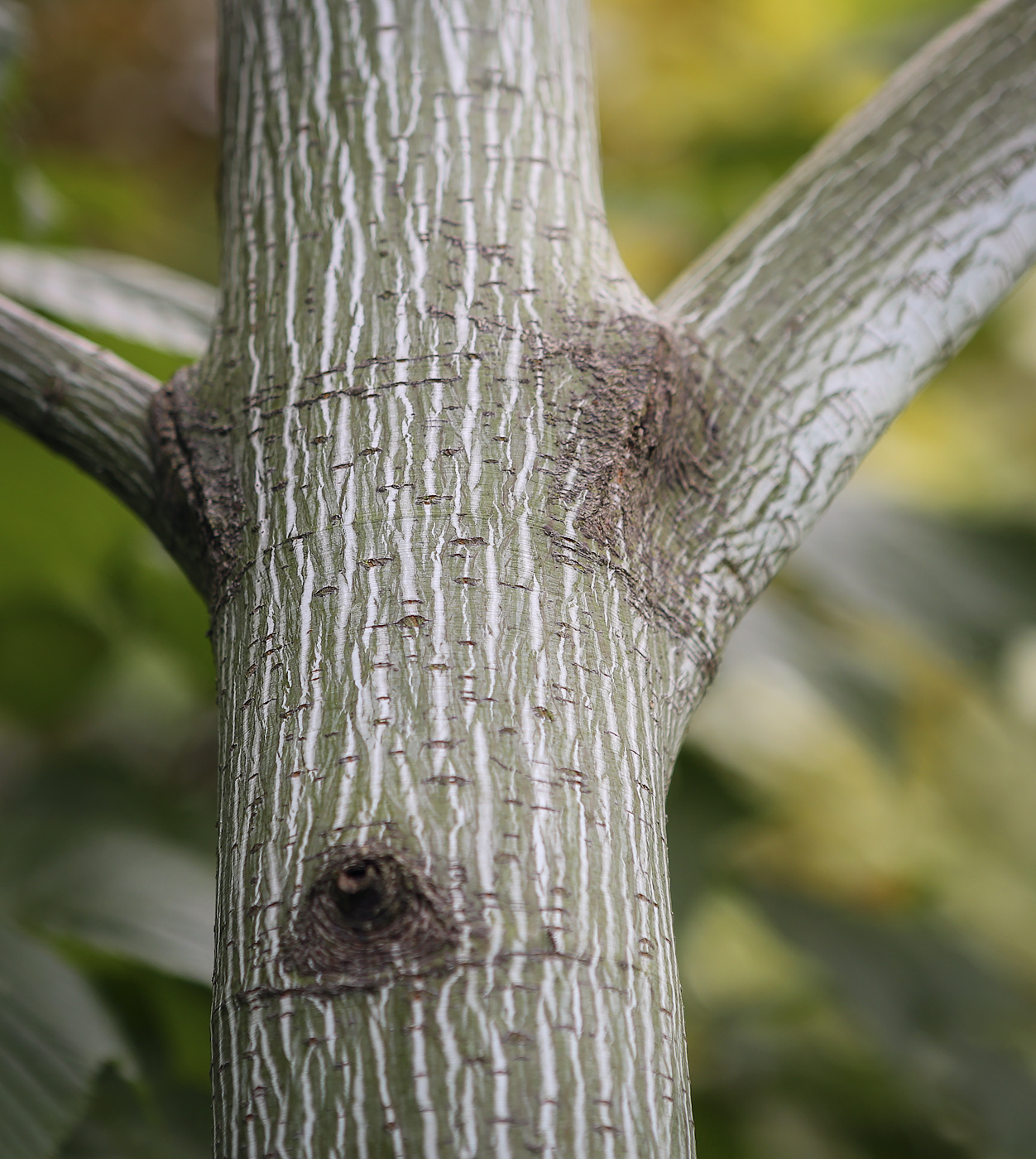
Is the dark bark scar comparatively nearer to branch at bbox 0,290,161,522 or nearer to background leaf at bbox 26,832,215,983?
branch at bbox 0,290,161,522

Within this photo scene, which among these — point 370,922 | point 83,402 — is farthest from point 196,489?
point 370,922

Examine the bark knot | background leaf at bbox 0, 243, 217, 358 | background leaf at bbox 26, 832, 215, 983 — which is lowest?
the bark knot

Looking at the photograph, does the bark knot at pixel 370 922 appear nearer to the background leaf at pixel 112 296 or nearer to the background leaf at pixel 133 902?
the background leaf at pixel 133 902

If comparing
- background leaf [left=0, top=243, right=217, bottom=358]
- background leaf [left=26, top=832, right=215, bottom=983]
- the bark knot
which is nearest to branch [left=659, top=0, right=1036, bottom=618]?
the bark knot

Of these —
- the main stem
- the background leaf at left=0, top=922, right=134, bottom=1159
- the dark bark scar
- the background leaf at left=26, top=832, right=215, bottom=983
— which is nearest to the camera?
the main stem

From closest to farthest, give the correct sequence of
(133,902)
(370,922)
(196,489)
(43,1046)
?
(370,922)
(196,489)
(43,1046)
(133,902)

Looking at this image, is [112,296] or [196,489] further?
[112,296]

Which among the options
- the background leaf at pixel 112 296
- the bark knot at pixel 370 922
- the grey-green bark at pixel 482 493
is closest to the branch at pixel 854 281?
the grey-green bark at pixel 482 493

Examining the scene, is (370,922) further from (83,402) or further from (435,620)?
(83,402)

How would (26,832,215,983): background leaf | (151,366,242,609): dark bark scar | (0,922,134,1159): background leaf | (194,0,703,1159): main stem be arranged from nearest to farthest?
(194,0,703,1159): main stem → (151,366,242,609): dark bark scar → (0,922,134,1159): background leaf → (26,832,215,983): background leaf
